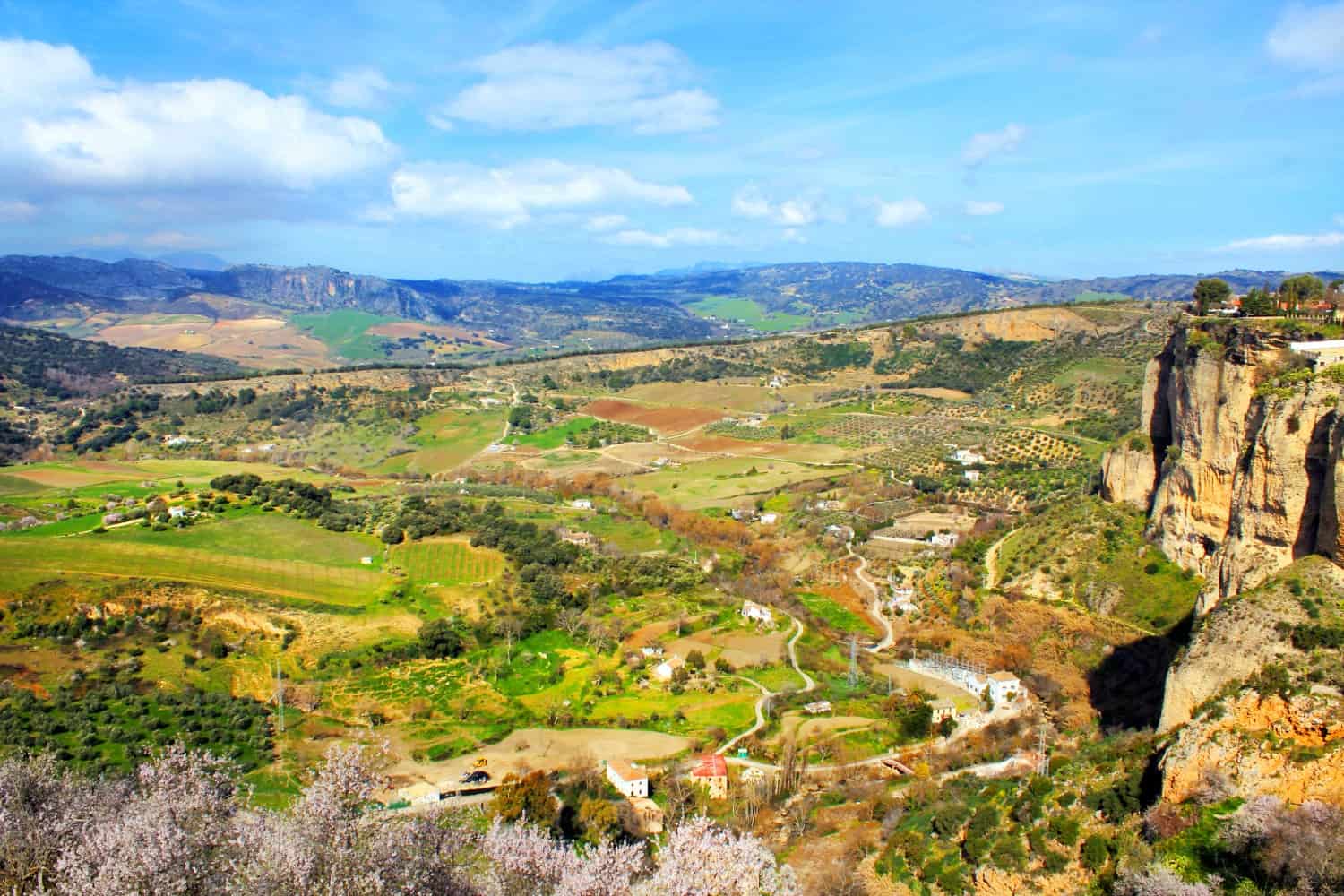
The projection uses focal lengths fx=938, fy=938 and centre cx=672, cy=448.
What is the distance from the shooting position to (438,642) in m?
43.4

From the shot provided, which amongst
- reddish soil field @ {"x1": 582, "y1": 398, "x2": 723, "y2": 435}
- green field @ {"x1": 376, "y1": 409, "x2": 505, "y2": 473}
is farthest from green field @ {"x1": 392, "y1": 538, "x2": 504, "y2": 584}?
reddish soil field @ {"x1": 582, "y1": 398, "x2": 723, "y2": 435}

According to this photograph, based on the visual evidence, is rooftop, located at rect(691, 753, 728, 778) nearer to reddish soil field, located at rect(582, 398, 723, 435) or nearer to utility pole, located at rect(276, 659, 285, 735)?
utility pole, located at rect(276, 659, 285, 735)

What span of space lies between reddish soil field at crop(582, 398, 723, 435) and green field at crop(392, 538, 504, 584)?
44.9 meters

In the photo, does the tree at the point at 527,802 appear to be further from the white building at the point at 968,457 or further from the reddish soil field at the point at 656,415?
the reddish soil field at the point at 656,415

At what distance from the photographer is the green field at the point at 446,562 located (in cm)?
5041

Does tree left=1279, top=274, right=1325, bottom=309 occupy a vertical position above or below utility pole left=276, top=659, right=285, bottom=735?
above

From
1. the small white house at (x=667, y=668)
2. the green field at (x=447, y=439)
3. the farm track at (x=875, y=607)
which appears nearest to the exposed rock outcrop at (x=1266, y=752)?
the farm track at (x=875, y=607)

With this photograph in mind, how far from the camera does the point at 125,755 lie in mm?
31672

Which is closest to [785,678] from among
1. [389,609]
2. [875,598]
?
[875,598]

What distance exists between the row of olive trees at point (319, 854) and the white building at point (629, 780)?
12.8 metres

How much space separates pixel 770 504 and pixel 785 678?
27.3m

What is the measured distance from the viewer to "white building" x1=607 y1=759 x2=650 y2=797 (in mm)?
31016

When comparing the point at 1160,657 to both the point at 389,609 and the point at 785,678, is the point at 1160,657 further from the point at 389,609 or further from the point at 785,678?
the point at 389,609

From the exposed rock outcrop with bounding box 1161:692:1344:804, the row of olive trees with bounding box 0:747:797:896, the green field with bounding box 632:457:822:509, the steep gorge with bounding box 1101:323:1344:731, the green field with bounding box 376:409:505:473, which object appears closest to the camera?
the row of olive trees with bounding box 0:747:797:896
